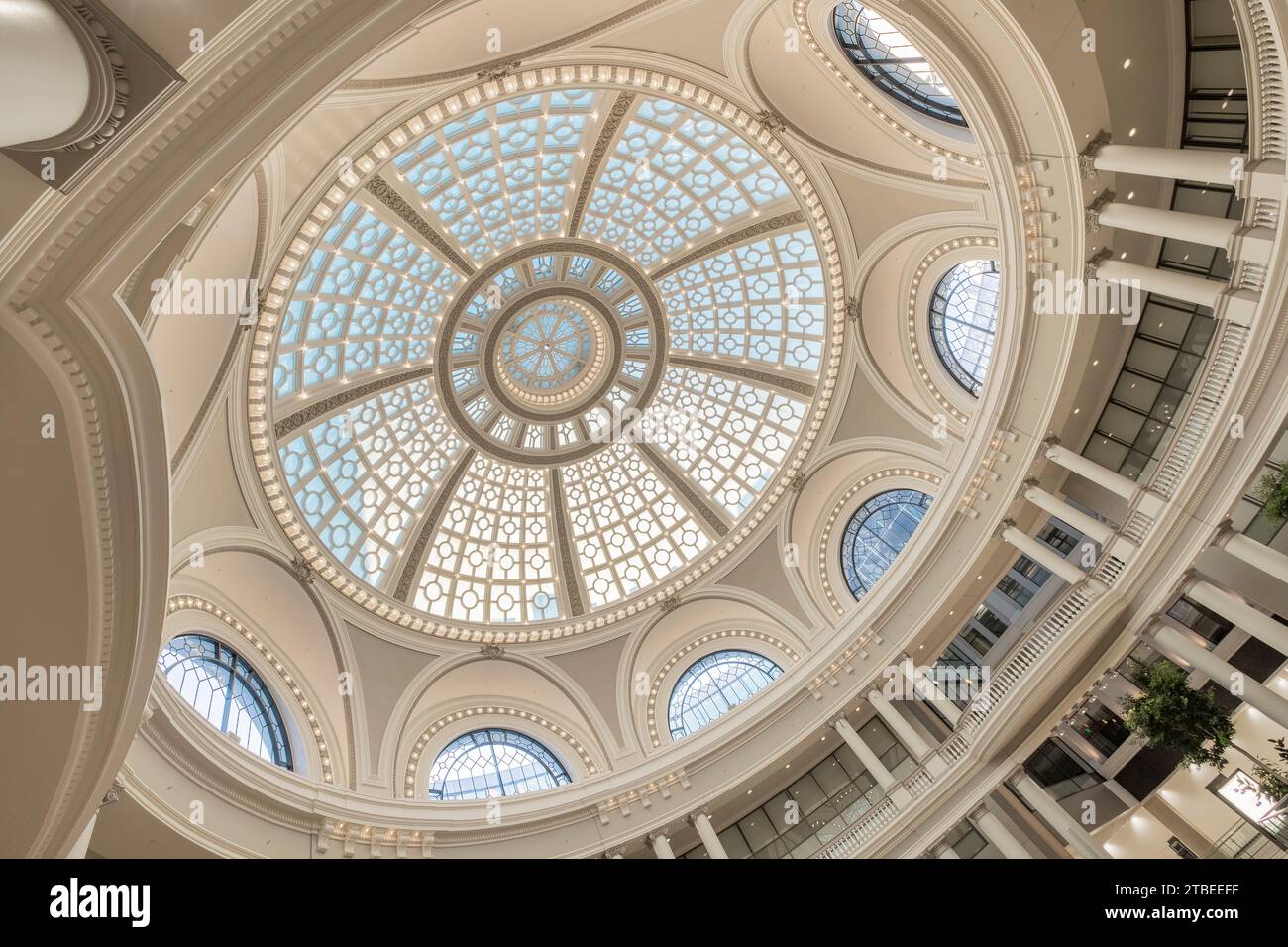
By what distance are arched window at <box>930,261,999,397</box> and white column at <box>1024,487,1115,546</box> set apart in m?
4.63

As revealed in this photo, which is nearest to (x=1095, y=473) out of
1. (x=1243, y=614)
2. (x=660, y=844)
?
(x=1243, y=614)

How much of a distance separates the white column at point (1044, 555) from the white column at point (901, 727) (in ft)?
17.9

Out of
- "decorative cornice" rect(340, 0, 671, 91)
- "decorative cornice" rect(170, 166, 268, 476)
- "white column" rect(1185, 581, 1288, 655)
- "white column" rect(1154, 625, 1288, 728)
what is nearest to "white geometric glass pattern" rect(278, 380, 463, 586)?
"decorative cornice" rect(170, 166, 268, 476)

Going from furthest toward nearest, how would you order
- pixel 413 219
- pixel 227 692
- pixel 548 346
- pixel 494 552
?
1. pixel 548 346
2. pixel 494 552
3. pixel 413 219
4. pixel 227 692

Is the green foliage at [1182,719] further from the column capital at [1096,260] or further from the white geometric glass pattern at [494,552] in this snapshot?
the white geometric glass pattern at [494,552]

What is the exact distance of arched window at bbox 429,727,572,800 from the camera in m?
23.2

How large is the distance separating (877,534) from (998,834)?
10.7 metres

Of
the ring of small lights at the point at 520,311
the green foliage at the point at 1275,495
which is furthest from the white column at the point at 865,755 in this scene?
the ring of small lights at the point at 520,311

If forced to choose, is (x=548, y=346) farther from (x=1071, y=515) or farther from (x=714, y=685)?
(x=1071, y=515)

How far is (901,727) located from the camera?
1912 cm
